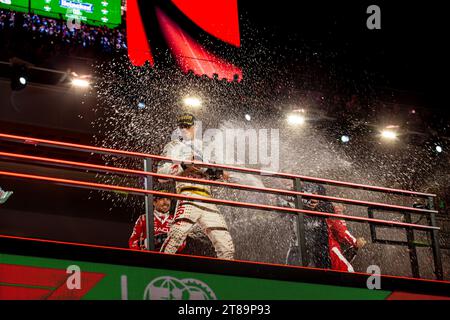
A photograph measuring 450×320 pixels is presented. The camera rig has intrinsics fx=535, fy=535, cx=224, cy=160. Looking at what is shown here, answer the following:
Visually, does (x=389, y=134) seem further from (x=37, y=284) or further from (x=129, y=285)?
(x=37, y=284)

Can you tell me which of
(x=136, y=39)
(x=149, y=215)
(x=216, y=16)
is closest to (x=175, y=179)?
(x=149, y=215)

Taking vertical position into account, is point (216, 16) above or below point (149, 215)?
above

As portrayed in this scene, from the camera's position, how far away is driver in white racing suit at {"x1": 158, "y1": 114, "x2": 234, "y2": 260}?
531 cm

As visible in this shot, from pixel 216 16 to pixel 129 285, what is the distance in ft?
22.7

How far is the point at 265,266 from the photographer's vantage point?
4492 mm

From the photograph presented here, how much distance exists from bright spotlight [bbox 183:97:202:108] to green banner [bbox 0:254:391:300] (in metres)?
5.97

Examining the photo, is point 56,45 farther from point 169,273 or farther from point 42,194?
point 169,273

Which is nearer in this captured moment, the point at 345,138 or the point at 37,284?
the point at 37,284

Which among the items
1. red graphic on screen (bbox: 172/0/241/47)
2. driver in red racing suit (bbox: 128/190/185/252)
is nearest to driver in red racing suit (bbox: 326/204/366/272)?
driver in red racing suit (bbox: 128/190/185/252)

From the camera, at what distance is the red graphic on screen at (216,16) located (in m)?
9.88

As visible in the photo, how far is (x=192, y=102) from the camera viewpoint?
10031mm

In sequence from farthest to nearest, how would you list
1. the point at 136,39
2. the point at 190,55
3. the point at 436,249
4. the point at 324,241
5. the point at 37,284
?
the point at 190,55
the point at 136,39
the point at 324,241
the point at 436,249
the point at 37,284
